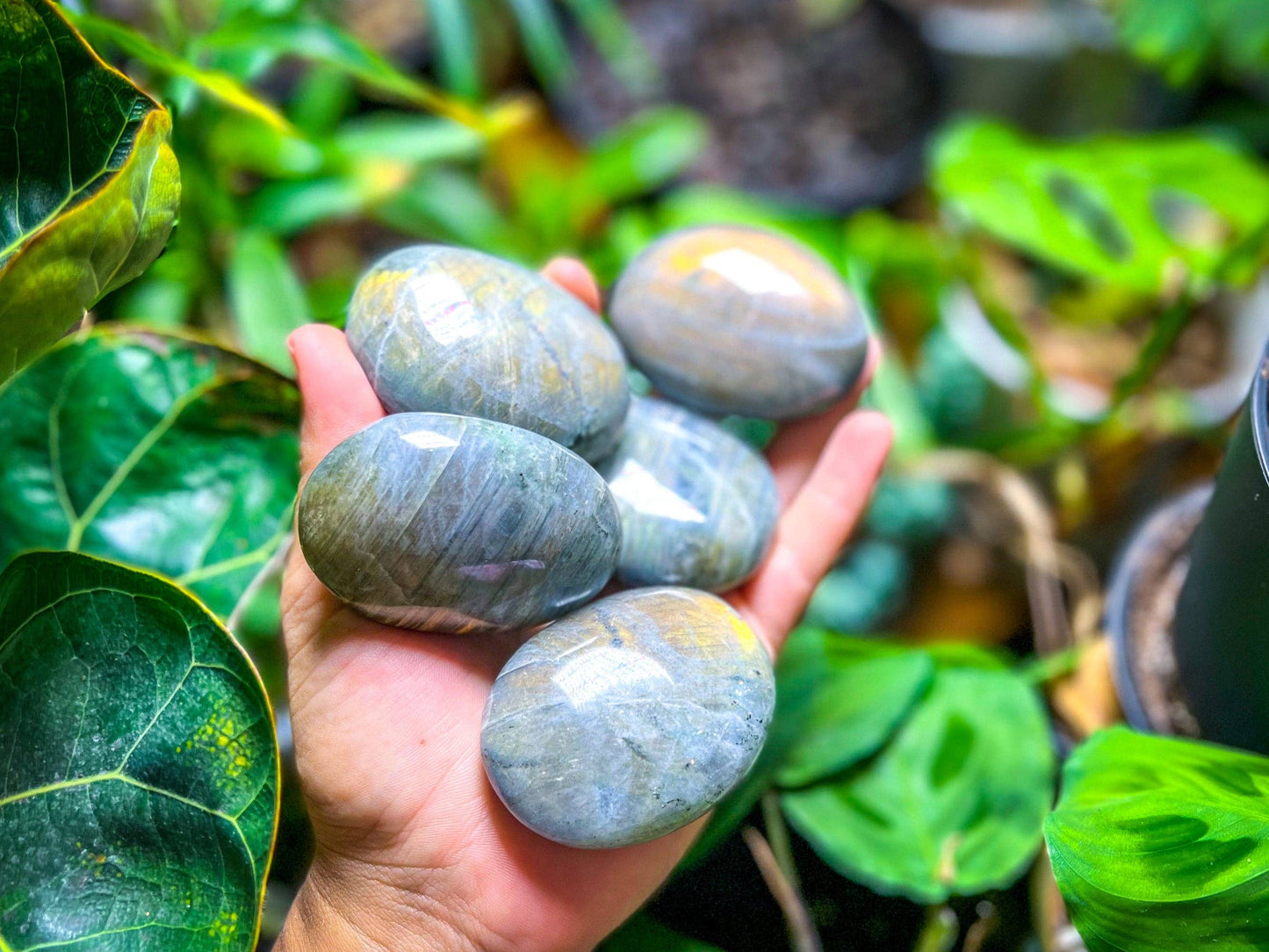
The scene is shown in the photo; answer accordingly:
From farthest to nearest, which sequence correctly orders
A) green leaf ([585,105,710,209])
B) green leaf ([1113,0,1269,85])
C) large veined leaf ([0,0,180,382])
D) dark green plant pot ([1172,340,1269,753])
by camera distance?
green leaf ([585,105,710,209])
green leaf ([1113,0,1269,85])
dark green plant pot ([1172,340,1269,753])
large veined leaf ([0,0,180,382])

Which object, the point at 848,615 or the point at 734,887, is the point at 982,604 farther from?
the point at 734,887

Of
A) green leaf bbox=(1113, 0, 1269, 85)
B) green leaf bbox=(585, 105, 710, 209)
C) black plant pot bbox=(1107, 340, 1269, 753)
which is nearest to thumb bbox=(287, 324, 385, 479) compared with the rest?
black plant pot bbox=(1107, 340, 1269, 753)

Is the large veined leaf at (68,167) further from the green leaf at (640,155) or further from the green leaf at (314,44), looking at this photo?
the green leaf at (640,155)

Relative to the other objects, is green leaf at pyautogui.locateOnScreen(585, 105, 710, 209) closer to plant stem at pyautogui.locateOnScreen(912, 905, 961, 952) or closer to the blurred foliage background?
the blurred foliage background

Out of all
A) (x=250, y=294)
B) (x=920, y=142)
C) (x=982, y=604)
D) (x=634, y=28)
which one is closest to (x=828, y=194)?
(x=920, y=142)

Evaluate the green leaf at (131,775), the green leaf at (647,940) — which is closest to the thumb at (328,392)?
the green leaf at (131,775)

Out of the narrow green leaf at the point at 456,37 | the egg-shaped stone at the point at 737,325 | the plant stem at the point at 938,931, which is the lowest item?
the plant stem at the point at 938,931
